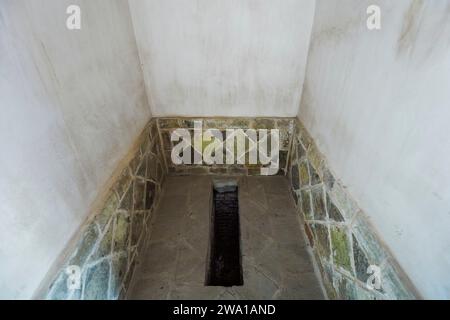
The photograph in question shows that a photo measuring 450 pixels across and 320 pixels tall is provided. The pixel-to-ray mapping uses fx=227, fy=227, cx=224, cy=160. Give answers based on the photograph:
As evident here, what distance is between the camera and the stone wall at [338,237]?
1.17 metres

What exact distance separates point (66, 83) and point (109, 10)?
36.7 inches

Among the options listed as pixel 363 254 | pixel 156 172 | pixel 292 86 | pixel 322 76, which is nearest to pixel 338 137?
pixel 322 76

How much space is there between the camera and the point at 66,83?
4.22ft

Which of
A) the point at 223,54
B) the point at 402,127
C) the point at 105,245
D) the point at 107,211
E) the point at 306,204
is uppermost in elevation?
the point at 223,54

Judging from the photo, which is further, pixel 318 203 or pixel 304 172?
pixel 304 172

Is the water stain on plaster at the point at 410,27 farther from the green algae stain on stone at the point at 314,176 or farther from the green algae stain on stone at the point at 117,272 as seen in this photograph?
the green algae stain on stone at the point at 117,272

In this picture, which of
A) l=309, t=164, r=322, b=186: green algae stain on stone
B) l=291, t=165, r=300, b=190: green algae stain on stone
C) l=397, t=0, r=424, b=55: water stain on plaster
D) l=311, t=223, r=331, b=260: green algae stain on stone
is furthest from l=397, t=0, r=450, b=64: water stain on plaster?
l=291, t=165, r=300, b=190: green algae stain on stone

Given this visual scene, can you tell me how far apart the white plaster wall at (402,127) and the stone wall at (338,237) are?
0.28 feet

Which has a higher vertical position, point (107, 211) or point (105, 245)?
point (107, 211)

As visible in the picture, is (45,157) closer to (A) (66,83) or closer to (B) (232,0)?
(A) (66,83)

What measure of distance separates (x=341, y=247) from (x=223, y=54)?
2.13m

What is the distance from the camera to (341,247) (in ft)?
5.34

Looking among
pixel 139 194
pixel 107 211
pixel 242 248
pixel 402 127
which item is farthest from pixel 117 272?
pixel 402 127
